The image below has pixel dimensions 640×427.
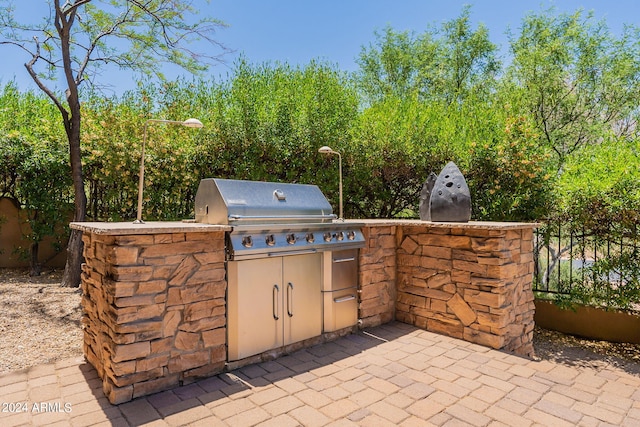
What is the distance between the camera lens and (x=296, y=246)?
141 inches

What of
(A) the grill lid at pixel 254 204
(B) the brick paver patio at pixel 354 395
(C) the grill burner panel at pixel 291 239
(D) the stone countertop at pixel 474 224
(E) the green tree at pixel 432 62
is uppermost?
(E) the green tree at pixel 432 62

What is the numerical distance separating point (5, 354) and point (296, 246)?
3.13 meters

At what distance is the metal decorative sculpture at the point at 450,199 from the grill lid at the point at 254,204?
4.57ft

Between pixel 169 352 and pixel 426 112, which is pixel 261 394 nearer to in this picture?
pixel 169 352

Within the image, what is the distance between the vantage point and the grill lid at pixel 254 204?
131 inches

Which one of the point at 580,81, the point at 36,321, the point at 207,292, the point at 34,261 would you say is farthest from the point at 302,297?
the point at 580,81

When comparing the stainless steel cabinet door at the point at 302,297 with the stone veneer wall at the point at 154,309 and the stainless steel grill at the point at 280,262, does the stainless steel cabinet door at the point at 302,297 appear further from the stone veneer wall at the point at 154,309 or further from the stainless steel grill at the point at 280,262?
the stone veneer wall at the point at 154,309

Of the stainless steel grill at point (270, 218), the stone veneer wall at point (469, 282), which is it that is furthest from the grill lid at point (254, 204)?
the stone veneer wall at point (469, 282)

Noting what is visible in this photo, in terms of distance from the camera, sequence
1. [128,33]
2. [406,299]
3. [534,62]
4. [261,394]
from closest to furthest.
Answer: [261,394] < [406,299] < [128,33] < [534,62]

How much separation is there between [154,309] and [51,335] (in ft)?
7.89

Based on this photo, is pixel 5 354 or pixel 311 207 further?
pixel 311 207

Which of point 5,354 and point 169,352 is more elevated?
point 169,352

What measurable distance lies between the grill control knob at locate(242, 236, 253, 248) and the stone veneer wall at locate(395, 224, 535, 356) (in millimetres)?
2330

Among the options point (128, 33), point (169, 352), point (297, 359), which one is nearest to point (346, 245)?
point (297, 359)
